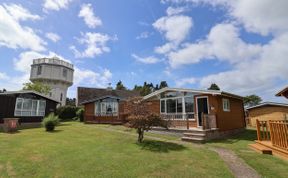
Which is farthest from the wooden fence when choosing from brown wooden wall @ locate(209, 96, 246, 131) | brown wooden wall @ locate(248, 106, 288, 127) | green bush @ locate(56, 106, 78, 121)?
green bush @ locate(56, 106, 78, 121)

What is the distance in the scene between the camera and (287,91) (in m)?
9.70

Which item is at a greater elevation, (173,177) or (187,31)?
(187,31)

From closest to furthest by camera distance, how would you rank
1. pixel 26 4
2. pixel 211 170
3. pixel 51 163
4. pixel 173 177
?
pixel 173 177 < pixel 211 170 < pixel 51 163 < pixel 26 4

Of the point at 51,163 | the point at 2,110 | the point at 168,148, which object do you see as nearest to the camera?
the point at 51,163

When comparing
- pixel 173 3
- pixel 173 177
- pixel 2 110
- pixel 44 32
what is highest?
pixel 173 3

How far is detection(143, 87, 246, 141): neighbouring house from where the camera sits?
40.4 ft

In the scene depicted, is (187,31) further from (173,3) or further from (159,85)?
(159,85)

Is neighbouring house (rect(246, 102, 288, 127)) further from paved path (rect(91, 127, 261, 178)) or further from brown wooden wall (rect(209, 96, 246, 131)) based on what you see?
paved path (rect(91, 127, 261, 178))

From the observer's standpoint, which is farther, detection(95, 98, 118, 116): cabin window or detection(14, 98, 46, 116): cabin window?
detection(95, 98, 118, 116): cabin window

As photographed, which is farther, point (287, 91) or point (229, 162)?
point (287, 91)

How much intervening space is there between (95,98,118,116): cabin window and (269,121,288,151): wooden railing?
57.7 ft

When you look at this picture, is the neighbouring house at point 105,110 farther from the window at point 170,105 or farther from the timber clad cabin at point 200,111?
the window at point 170,105

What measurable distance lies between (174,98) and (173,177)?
10.6m

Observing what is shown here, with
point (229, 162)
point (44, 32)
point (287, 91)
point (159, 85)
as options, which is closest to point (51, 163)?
point (229, 162)
